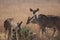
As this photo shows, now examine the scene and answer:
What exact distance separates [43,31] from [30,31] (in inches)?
6.2

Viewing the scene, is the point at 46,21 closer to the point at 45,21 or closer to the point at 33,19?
the point at 45,21

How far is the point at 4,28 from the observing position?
2018mm

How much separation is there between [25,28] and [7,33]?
225 mm

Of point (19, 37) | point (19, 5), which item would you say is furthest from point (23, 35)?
point (19, 5)

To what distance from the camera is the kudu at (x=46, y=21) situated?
2.02 metres

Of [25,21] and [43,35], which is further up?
[25,21]

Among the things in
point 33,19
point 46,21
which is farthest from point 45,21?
point 33,19

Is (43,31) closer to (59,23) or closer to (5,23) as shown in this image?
(59,23)

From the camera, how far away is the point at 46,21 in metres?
2.04

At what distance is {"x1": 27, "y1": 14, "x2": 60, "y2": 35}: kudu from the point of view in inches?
79.6

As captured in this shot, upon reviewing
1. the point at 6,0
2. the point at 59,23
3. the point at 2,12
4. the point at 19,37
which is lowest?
the point at 19,37

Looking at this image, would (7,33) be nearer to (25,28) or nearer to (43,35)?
(25,28)

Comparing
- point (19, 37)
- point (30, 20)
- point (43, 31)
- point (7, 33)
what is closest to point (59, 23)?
point (43, 31)

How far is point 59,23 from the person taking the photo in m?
2.02
